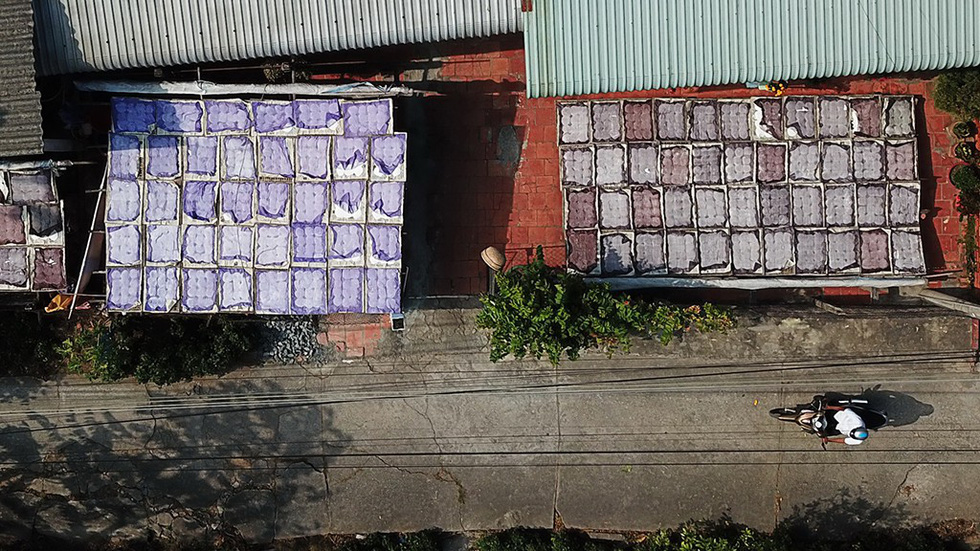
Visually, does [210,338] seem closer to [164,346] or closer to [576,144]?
[164,346]

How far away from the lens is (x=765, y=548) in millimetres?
13055

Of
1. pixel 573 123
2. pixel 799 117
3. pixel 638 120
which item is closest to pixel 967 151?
pixel 799 117

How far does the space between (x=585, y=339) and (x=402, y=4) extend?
6991mm

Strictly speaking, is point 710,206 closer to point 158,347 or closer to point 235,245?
point 235,245

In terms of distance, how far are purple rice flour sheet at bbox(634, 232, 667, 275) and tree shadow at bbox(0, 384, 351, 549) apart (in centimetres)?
721

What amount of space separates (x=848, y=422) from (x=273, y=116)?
12.8m

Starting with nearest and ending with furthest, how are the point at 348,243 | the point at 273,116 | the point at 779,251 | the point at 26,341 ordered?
1. the point at 348,243
2. the point at 273,116
3. the point at 779,251
4. the point at 26,341

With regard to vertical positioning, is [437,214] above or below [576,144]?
below

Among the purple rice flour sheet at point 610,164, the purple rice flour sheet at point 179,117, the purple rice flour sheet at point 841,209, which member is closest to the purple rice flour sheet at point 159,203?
the purple rice flour sheet at point 179,117

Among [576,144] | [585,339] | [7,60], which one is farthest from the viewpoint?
[576,144]

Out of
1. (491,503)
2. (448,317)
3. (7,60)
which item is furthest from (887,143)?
(7,60)

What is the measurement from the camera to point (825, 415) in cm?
1360

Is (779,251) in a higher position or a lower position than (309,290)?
higher

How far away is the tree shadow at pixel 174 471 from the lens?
1442cm
